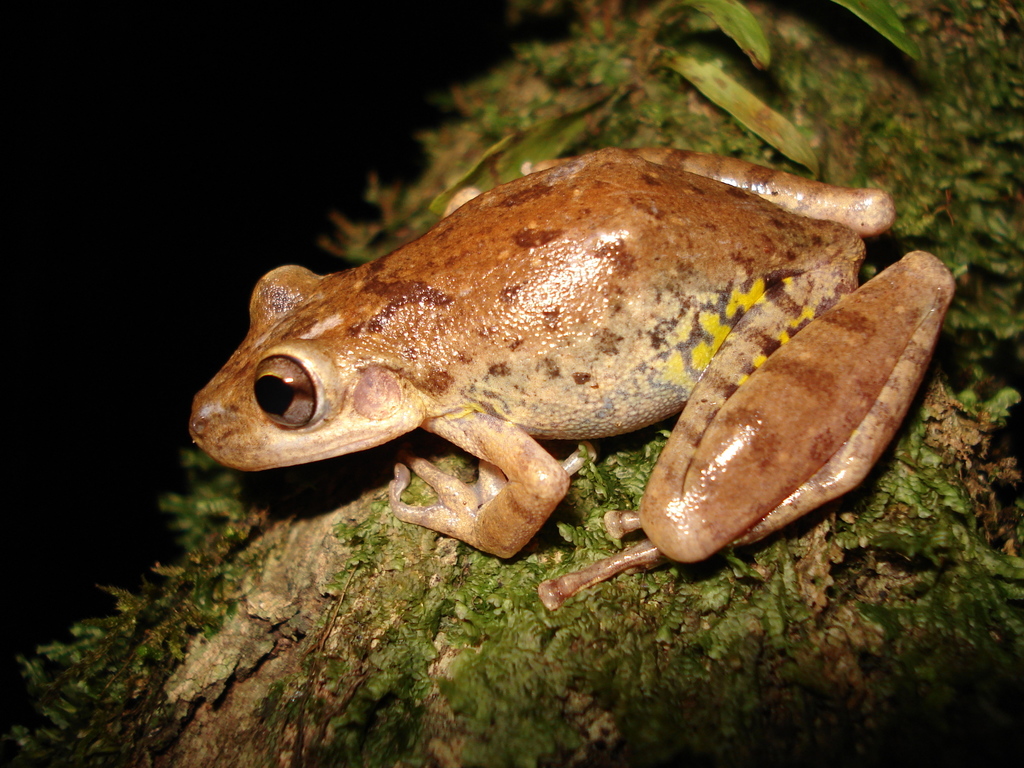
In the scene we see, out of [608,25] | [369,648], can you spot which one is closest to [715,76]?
[608,25]

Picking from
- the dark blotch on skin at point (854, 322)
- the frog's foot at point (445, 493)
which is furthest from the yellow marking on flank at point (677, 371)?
the frog's foot at point (445, 493)

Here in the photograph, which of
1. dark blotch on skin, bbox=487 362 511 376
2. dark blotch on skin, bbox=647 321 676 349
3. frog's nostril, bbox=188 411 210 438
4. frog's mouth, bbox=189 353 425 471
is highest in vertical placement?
frog's nostril, bbox=188 411 210 438

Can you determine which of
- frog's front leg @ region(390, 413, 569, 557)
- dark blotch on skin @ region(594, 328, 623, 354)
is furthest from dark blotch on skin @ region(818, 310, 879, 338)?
frog's front leg @ region(390, 413, 569, 557)

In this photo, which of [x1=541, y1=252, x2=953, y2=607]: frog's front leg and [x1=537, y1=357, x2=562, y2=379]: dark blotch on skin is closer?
[x1=541, y1=252, x2=953, y2=607]: frog's front leg

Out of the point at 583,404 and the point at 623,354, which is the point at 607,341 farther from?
the point at 583,404

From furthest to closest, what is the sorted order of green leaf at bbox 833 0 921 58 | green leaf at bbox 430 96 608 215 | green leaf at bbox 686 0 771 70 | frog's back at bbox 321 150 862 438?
green leaf at bbox 430 96 608 215
green leaf at bbox 686 0 771 70
green leaf at bbox 833 0 921 58
frog's back at bbox 321 150 862 438

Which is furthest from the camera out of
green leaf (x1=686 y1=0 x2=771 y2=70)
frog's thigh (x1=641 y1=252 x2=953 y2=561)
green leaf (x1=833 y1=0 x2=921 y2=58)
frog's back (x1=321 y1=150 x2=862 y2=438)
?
green leaf (x1=686 y1=0 x2=771 y2=70)

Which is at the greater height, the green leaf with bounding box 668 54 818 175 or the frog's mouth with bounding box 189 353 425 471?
the frog's mouth with bounding box 189 353 425 471

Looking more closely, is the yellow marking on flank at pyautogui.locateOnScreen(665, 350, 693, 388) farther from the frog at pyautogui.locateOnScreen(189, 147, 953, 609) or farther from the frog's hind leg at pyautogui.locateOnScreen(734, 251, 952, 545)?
the frog's hind leg at pyautogui.locateOnScreen(734, 251, 952, 545)
